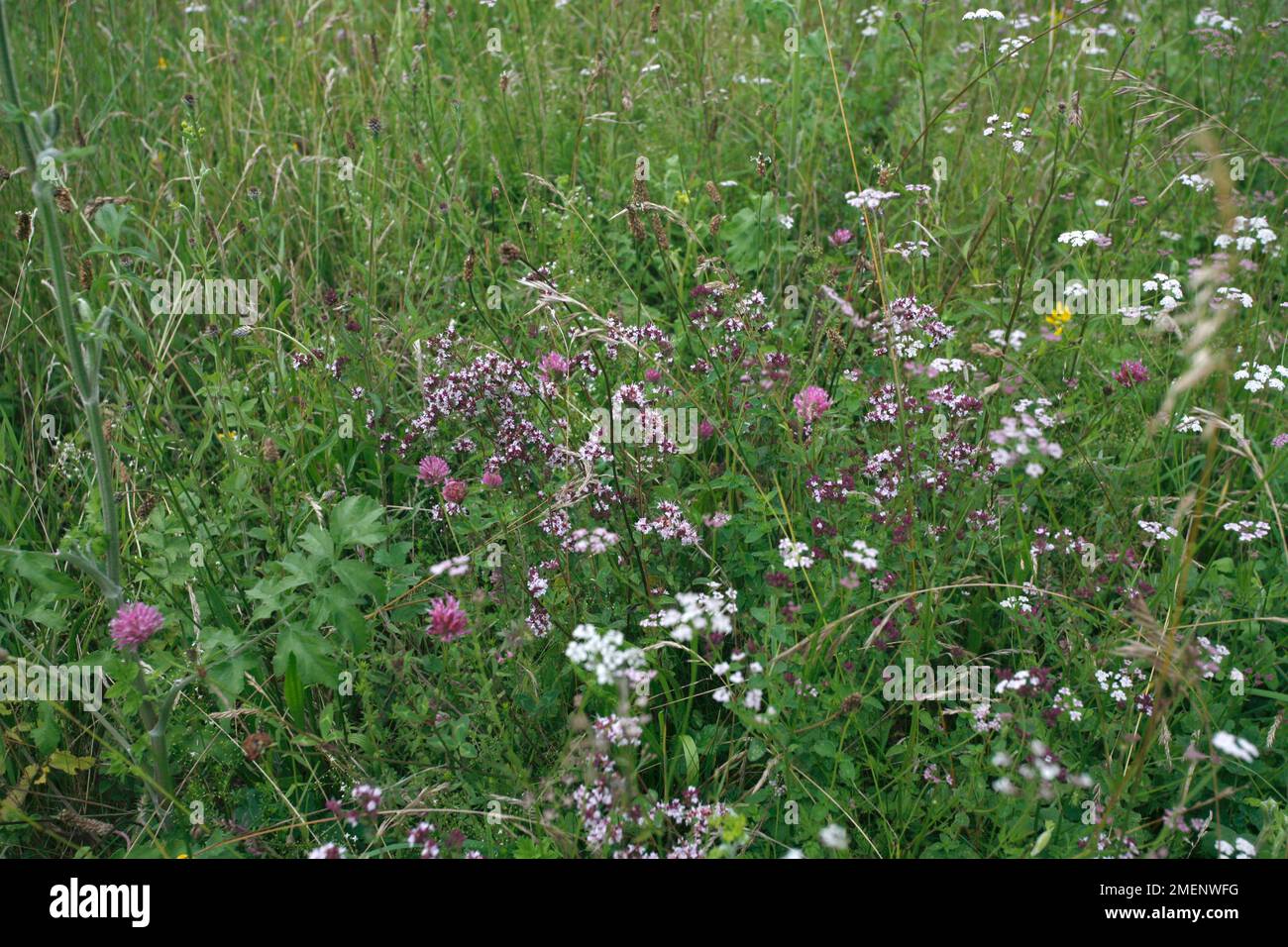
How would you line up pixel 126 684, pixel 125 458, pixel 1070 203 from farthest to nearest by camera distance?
pixel 1070 203
pixel 125 458
pixel 126 684

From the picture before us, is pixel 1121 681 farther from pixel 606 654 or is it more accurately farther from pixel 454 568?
pixel 454 568

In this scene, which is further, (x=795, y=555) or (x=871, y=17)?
(x=871, y=17)

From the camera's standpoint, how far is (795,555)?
2.13 m

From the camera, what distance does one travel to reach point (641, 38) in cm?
505

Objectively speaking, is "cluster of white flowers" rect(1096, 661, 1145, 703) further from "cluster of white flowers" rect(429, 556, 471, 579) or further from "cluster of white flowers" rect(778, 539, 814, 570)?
"cluster of white flowers" rect(429, 556, 471, 579)

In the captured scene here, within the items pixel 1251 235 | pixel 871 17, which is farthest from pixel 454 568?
pixel 871 17

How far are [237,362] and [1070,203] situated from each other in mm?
3118

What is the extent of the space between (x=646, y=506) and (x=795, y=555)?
1.72 feet

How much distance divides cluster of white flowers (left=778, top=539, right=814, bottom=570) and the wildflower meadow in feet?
0.11

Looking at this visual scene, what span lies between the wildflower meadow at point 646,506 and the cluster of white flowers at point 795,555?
1.4 inches

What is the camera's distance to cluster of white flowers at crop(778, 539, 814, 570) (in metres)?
2.14

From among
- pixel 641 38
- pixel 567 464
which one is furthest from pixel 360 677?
pixel 641 38

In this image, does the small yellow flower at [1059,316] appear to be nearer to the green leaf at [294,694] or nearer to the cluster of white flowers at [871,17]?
the cluster of white flowers at [871,17]
